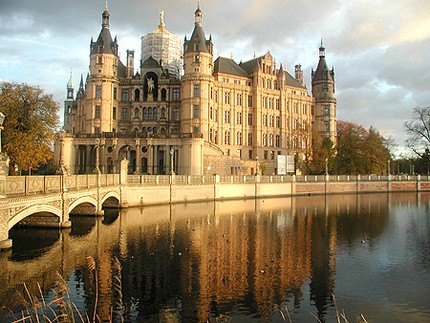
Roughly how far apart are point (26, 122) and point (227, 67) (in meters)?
50.6

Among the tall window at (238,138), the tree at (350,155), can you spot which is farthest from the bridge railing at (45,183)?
the tree at (350,155)

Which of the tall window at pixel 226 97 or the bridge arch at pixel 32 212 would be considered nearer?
the bridge arch at pixel 32 212

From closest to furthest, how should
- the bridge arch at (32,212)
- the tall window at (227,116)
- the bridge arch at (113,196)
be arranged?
the bridge arch at (32,212) < the bridge arch at (113,196) < the tall window at (227,116)

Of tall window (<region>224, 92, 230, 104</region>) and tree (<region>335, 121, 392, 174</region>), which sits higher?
tall window (<region>224, 92, 230, 104</region>)

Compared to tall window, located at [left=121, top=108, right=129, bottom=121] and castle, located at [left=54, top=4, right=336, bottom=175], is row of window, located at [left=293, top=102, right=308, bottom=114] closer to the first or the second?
castle, located at [left=54, top=4, right=336, bottom=175]

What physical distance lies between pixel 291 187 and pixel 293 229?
37.6 metres

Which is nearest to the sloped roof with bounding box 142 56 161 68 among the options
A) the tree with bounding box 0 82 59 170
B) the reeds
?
the tree with bounding box 0 82 59 170

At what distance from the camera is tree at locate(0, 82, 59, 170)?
42531 mm

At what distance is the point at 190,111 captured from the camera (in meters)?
75.9

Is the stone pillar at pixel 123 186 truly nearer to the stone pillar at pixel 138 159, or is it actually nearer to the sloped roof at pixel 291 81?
the stone pillar at pixel 138 159

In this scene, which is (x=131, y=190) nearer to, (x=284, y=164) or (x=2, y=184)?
(x=2, y=184)

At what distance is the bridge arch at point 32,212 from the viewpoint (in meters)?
21.6

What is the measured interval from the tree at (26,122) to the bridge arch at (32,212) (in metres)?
17.0

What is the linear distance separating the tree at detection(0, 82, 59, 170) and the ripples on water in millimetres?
12421
